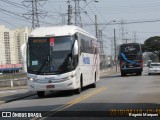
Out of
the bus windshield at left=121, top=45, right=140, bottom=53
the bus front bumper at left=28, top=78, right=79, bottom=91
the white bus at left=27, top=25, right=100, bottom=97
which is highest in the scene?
the bus windshield at left=121, top=45, right=140, bottom=53

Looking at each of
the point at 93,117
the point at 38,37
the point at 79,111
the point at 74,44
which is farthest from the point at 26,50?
the point at 93,117

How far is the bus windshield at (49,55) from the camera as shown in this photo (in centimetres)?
2303

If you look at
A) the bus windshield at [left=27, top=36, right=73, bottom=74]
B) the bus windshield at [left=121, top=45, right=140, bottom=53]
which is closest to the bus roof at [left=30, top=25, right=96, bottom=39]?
the bus windshield at [left=27, top=36, right=73, bottom=74]

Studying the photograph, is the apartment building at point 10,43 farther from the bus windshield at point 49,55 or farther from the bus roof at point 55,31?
the bus windshield at point 49,55

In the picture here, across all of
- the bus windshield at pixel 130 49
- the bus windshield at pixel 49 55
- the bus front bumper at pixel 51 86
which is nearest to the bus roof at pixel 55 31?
the bus windshield at pixel 49 55

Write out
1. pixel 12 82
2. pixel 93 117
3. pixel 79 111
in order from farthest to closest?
pixel 12 82 < pixel 79 111 < pixel 93 117

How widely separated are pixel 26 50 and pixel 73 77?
295 centimetres

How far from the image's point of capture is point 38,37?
2362cm

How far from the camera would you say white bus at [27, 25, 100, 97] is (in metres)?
22.9

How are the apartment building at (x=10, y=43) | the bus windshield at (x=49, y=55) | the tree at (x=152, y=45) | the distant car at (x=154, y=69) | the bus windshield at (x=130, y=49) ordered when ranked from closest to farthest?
1. the bus windshield at (x=49, y=55)
2. the bus windshield at (x=130, y=49)
3. the distant car at (x=154, y=69)
4. the apartment building at (x=10, y=43)
5. the tree at (x=152, y=45)

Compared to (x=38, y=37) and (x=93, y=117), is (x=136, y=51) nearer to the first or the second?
(x=38, y=37)

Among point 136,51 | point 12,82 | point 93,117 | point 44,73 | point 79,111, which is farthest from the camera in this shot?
point 136,51

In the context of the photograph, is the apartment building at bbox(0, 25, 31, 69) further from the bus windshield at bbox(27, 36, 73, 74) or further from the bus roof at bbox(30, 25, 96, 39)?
the bus windshield at bbox(27, 36, 73, 74)

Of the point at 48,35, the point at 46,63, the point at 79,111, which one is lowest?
the point at 79,111
